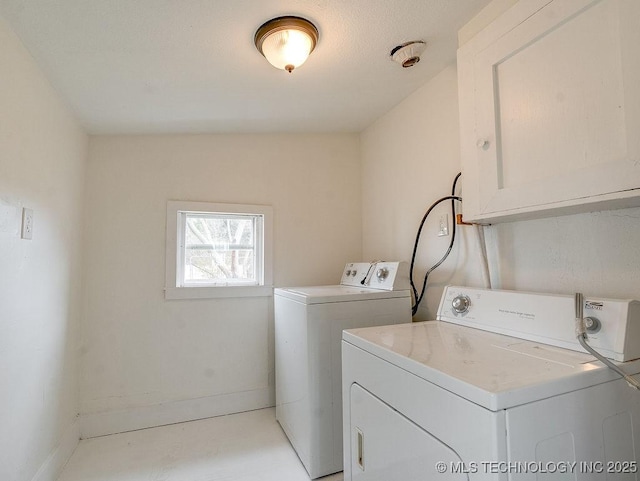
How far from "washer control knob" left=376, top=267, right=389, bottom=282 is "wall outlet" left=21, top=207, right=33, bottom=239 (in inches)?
68.0

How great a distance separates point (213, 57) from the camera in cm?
146

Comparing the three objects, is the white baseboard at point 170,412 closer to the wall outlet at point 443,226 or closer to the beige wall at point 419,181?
the beige wall at point 419,181

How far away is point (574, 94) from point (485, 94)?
33cm

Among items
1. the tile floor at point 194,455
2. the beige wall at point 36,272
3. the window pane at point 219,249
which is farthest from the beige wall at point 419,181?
the beige wall at point 36,272

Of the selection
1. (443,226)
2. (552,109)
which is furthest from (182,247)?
(552,109)

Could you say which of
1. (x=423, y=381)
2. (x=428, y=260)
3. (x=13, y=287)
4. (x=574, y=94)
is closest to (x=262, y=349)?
(x=428, y=260)

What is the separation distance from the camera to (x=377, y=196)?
251 cm

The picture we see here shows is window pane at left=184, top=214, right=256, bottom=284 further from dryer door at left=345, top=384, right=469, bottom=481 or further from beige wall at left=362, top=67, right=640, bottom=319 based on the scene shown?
dryer door at left=345, top=384, right=469, bottom=481

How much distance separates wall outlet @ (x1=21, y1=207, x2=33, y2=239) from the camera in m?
1.38

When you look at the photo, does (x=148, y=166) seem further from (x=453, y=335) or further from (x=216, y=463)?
(x=453, y=335)

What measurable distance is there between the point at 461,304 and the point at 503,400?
2.47 ft

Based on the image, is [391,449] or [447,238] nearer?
[391,449]

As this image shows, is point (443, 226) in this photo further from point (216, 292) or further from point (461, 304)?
point (216, 292)

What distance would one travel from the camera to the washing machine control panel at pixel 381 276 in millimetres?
1896
